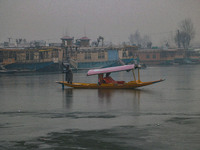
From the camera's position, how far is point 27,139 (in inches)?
484

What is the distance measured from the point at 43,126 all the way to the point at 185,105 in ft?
28.4

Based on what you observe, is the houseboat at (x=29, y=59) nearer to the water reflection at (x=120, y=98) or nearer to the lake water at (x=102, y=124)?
the water reflection at (x=120, y=98)

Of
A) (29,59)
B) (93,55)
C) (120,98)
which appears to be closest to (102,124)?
(120,98)

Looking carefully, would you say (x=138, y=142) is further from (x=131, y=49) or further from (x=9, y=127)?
(x=131, y=49)

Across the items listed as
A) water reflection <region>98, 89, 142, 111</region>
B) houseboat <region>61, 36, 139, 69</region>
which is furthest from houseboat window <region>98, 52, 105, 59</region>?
water reflection <region>98, 89, 142, 111</region>

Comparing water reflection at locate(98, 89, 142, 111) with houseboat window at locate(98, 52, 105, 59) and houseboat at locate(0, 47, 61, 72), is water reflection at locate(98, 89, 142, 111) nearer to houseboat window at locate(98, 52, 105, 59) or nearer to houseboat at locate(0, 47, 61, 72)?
houseboat at locate(0, 47, 61, 72)

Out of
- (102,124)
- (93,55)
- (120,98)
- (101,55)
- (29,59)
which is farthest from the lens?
(101,55)

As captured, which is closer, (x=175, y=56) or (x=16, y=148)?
(x=16, y=148)

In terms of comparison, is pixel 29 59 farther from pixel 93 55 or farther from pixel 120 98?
pixel 120 98

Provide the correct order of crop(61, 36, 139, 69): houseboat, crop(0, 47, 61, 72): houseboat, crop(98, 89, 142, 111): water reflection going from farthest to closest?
crop(61, 36, 139, 69): houseboat < crop(0, 47, 61, 72): houseboat < crop(98, 89, 142, 111): water reflection

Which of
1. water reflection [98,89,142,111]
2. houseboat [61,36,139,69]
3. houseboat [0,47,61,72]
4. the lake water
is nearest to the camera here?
the lake water

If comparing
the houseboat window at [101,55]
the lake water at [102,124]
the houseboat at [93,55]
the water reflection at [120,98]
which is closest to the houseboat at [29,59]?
the houseboat at [93,55]

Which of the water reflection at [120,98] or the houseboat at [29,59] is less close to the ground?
the houseboat at [29,59]

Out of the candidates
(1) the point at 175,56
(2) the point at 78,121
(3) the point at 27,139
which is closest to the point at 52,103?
(2) the point at 78,121
